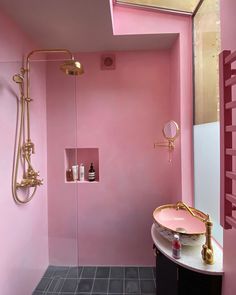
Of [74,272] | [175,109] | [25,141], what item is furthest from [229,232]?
[74,272]

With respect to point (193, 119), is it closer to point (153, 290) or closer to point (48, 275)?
point (153, 290)

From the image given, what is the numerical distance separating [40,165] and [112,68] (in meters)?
1.27

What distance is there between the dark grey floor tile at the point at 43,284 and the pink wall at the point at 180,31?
1.55 metres

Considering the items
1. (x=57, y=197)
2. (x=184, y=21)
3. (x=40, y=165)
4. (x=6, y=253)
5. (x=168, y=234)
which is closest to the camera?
(x=168, y=234)

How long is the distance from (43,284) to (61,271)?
0.73 feet

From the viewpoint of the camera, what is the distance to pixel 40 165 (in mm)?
2184

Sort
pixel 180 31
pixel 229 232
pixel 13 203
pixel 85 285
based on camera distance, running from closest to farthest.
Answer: pixel 229 232, pixel 13 203, pixel 180 31, pixel 85 285

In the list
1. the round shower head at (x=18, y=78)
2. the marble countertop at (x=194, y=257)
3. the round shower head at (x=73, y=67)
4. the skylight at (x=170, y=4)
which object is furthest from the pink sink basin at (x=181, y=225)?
the skylight at (x=170, y=4)

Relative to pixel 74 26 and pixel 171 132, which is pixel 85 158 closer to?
pixel 171 132

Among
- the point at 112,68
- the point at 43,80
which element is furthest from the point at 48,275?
the point at 112,68

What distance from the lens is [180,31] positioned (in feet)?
6.48

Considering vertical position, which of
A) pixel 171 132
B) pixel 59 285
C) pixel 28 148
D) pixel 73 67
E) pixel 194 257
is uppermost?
pixel 73 67

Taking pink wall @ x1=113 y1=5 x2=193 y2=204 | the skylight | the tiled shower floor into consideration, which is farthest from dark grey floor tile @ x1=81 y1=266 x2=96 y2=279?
the skylight

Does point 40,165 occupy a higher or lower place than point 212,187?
higher
